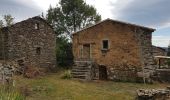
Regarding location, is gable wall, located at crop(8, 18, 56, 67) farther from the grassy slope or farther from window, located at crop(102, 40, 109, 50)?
the grassy slope

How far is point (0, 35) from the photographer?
83.7 feet

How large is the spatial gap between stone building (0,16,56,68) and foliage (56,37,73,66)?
5.14 meters

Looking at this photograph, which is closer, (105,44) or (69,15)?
(105,44)

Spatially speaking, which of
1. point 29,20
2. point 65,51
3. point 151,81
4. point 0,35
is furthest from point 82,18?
point 151,81

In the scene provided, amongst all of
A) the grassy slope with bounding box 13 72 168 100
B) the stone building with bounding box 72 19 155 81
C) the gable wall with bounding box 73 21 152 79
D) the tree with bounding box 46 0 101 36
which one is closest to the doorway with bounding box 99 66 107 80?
the stone building with bounding box 72 19 155 81

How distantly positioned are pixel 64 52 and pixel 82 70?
1299 cm

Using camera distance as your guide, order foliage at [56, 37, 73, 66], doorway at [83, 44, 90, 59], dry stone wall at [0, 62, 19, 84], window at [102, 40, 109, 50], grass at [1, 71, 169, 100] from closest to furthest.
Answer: grass at [1, 71, 169, 100], dry stone wall at [0, 62, 19, 84], window at [102, 40, 109, 50], doorway at [83, 44, 90, 59], foliage at [56, 37, 73, 66]

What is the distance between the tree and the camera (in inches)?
1585

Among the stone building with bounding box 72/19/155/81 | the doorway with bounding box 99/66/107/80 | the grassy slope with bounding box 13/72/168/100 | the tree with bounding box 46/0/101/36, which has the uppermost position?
the tree with bounding box 46/0/101/36

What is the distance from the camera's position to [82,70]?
2405 cm

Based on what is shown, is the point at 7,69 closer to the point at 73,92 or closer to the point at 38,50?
the point at 73,92

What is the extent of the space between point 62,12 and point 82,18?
2699mm

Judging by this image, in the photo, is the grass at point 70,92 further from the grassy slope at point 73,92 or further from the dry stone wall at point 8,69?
the dry stone wall at point 8,69

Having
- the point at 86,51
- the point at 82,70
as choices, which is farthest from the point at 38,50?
the point at 82,70
